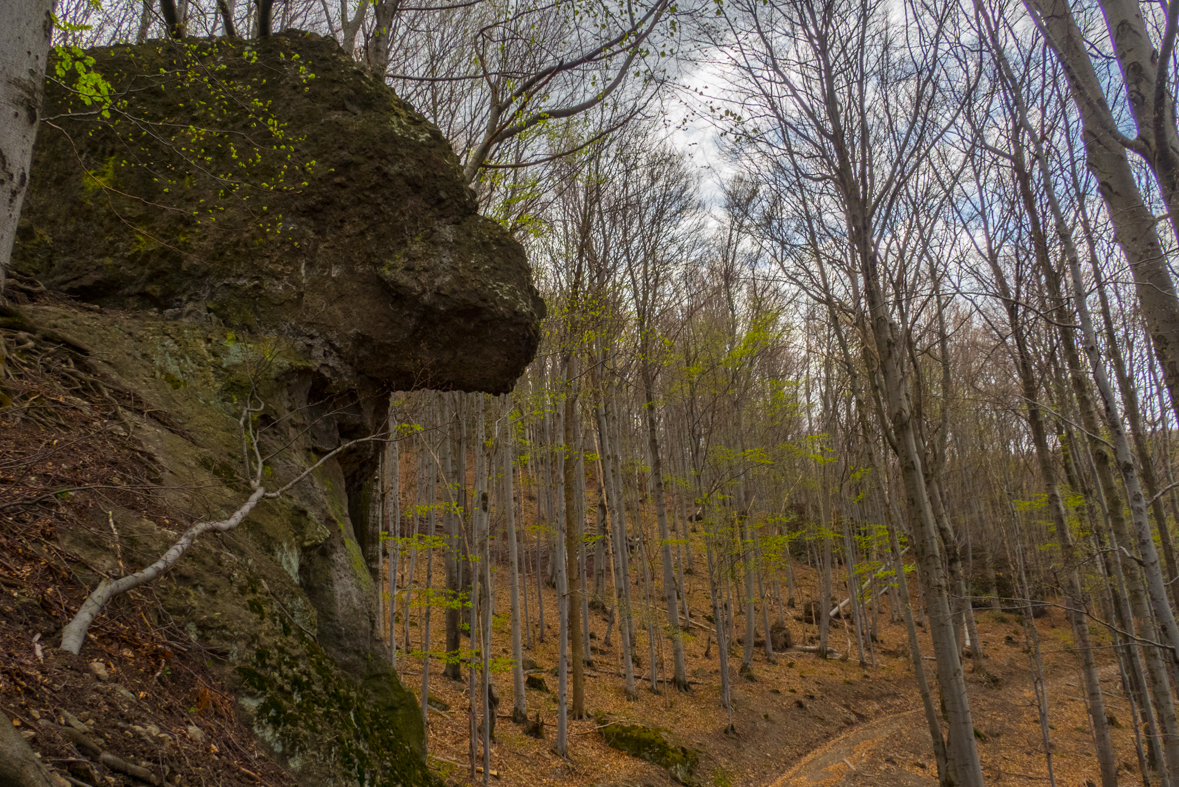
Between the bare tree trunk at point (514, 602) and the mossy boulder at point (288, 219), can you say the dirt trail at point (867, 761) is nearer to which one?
the bare tree trunk at point (514, 602)

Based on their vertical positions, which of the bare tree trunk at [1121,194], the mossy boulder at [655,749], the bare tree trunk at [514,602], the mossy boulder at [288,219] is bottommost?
the mossy boulder at [655,749]

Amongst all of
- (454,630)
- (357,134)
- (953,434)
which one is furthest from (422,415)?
(953,434)

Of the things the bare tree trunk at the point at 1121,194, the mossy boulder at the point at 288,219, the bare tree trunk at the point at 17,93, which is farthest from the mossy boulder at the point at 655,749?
the bare tree trunk at the point at 17,93

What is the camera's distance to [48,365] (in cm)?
414

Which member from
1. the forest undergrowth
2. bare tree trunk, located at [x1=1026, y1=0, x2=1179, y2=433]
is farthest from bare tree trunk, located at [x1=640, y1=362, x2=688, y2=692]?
bare tree trunk, located at [x1=1026, y1=0, x2=1179, y2=433]

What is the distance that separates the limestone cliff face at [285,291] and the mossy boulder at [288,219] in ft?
0.07

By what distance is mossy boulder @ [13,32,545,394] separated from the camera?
5.66 m

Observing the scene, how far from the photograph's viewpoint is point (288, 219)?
616cm

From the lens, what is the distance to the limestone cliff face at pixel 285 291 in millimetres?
4371

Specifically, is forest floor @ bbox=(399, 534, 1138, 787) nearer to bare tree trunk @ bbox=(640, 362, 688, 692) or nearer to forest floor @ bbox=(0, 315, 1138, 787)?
forest floor @ bbox=(0, 315, 1138, 787)

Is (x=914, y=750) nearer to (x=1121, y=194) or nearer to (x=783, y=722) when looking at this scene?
(x=783, y=722)

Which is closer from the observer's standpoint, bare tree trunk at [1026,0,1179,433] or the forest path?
bare tree trunk at [1026,0,1179,433]

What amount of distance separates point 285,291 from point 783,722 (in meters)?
11.6

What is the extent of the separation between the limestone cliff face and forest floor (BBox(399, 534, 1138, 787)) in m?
3.91
